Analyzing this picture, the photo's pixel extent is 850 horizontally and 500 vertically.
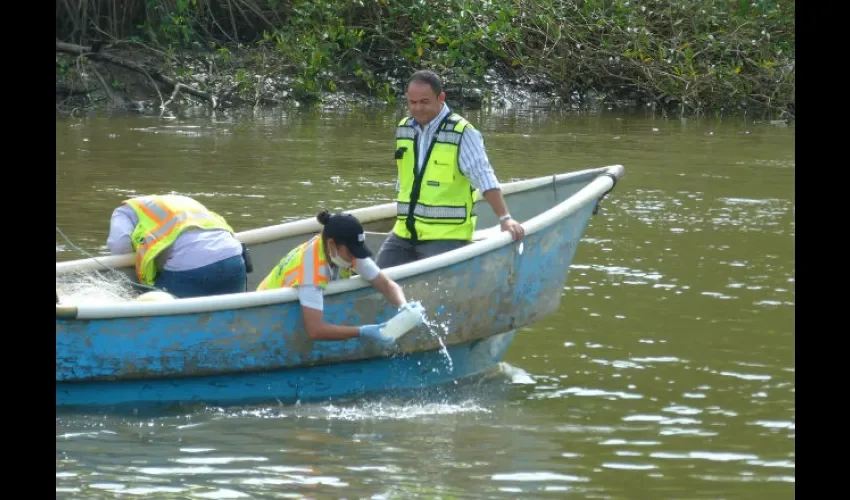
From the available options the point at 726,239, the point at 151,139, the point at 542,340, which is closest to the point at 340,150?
the point at 151,139

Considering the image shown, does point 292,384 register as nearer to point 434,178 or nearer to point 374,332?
point 374,332

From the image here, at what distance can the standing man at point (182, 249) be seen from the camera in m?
6.21

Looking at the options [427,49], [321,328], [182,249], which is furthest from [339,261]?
[427,49]

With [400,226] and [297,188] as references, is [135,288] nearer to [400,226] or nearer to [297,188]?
[400,226]

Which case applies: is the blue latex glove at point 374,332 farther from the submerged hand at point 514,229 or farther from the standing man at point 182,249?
the standing man at point 182,249

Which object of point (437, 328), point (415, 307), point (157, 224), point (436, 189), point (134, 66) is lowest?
point (437, 328)

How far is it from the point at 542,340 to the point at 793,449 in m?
1.96

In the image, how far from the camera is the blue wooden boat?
18.3ft

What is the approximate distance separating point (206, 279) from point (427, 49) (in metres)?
13.1

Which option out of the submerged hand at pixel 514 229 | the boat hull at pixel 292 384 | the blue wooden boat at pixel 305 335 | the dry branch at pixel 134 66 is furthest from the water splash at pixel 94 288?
the dry branch at pixel 134 66

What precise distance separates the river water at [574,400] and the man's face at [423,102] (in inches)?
50.6

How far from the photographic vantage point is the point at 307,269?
567 cm

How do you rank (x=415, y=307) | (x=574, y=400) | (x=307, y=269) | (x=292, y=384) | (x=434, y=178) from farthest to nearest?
(x=434, y=178) < (x=574, y=400) < (x=292, y=384) < (x=415, y=307) < (x=307, y=269)

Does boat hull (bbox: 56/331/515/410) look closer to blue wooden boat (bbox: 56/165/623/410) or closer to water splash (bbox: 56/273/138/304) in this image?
blue wooden boat (bbox: 56/165/623/410)
